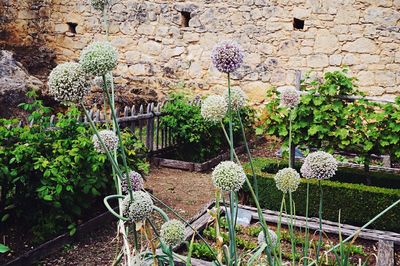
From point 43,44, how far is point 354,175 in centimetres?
650

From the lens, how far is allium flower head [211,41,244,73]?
1.54 metres

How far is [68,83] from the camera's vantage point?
1.18 meters

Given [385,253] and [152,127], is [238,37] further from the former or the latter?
[385,253]

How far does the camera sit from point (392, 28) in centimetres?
669

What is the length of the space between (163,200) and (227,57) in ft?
11.3

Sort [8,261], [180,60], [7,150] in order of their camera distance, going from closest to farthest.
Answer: [8,261] < [7,150] < [180,60]

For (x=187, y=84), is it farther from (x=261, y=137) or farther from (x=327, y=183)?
(x=327, y=183)

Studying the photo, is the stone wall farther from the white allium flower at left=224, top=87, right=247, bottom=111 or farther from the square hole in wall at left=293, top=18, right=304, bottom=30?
the white allium flower at left=224, top=87, right=247, bottom=111

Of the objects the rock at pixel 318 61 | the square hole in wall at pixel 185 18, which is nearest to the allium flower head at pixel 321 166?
the rock at pixel 318 61

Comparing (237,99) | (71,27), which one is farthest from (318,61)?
(237,99)

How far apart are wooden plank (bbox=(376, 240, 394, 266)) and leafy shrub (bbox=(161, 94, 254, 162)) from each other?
9.94 feet

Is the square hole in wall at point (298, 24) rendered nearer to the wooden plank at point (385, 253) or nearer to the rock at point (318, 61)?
the rock at point (318, 61)

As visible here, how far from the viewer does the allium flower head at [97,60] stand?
1.16 m

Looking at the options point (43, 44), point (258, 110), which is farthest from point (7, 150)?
point (43, 44)
